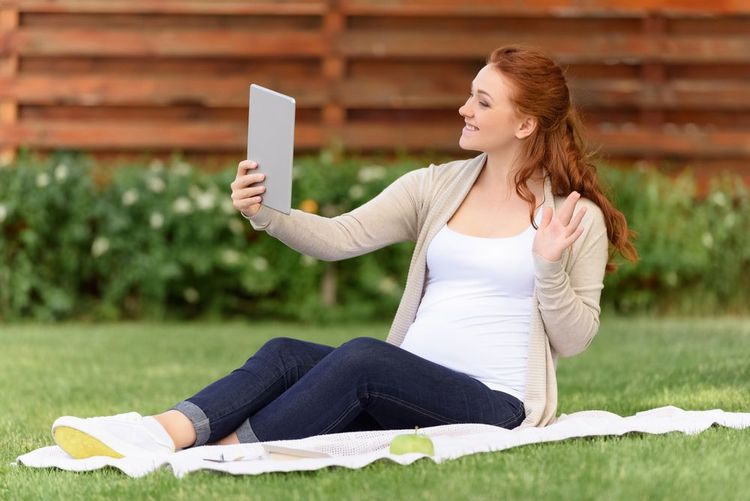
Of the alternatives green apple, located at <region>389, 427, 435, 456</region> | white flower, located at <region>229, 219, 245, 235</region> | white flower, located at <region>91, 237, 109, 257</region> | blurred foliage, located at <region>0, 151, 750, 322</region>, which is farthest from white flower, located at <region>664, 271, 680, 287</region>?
green apple, located at <region>389, 427, 435, 456</region>

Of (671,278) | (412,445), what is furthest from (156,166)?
(412,445)

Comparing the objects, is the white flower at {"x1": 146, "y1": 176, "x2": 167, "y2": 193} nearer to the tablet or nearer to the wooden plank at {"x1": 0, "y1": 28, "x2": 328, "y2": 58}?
the wooden plank at {"x1": 0, "y1": 28, "x2": 328, "y2": 58}

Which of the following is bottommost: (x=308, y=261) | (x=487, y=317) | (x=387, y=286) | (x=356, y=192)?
(x=387, y=286)

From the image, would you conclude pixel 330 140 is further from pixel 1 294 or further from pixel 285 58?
pixel 1 294

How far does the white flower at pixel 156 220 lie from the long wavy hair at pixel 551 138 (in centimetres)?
374

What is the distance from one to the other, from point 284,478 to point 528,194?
1016 millimetres

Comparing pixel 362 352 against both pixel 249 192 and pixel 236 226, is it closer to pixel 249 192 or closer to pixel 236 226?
pixel 249 192

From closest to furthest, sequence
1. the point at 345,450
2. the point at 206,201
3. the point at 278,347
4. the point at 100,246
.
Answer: the point at 345,450 < the point at 278,347 < the point at 100,246 < the point at 206,201

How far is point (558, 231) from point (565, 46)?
15.3ft

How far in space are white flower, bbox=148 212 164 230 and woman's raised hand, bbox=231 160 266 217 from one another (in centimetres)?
374

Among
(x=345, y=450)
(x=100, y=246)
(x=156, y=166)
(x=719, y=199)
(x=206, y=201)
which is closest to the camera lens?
(x=345, y=450)

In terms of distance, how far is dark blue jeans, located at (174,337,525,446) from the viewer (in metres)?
3.02

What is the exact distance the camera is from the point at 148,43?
7496 mm

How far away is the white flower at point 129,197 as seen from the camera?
686cm
